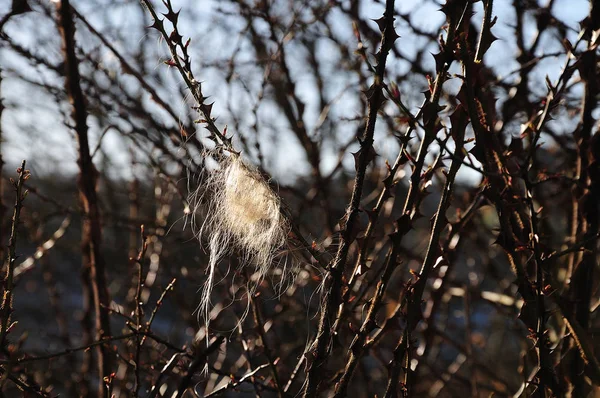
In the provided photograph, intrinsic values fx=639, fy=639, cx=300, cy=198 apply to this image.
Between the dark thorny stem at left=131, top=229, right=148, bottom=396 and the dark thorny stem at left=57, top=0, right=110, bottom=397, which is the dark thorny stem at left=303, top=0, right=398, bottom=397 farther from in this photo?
the dark thorny stem at left=57, top=0, right=110, bottom=397

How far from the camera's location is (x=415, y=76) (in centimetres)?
327

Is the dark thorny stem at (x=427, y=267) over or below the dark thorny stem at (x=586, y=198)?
below

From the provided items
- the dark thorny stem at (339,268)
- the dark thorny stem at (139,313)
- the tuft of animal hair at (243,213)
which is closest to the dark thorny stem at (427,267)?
the dark thorny stem at (339,268)

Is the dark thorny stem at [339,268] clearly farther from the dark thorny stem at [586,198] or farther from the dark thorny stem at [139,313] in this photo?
the dark thorny stem at [586,198]

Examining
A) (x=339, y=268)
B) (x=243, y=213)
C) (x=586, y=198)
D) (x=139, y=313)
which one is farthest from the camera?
(x=586, y=198)

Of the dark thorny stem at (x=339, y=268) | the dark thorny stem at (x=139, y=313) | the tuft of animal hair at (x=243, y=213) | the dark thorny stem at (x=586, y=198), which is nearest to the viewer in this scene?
the dark thorny stem at (x=339, y=268)

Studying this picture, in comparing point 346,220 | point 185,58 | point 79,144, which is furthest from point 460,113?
point 79,144

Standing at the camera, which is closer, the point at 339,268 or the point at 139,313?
the point at 339,268

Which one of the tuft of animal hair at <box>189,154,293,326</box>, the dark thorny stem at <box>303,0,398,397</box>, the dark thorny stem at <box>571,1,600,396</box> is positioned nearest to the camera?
the dark thorny stem at <box>303,0,398,397</box>

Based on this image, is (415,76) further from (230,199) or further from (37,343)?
(37,343)

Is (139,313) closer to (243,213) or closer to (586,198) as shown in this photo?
(243,213)

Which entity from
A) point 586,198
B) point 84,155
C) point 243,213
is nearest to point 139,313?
point 243,213

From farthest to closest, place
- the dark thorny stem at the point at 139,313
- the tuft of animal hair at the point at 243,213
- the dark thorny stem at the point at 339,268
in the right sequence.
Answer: the dark thorny stem at the point at 139,313 → the tuft of animal hair at the point at 243,213 → the dark thorny stem at the point at 339,268

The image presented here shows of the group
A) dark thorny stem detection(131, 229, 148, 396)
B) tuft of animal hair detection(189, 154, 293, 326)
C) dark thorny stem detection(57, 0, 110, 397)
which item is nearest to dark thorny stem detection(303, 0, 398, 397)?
tuft of animal hair detection(189, 154, 293, 326)
